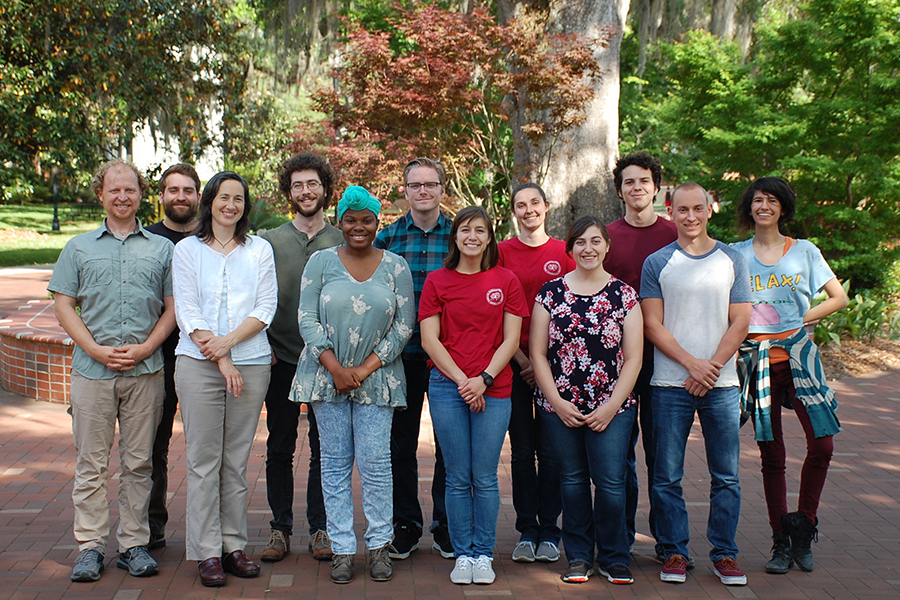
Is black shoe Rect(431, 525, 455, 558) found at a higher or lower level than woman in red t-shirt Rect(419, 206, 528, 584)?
lower

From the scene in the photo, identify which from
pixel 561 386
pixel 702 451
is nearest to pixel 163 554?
pixel 561 386

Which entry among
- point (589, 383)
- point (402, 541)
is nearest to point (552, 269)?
point (589, 383)

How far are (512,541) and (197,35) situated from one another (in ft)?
41.7

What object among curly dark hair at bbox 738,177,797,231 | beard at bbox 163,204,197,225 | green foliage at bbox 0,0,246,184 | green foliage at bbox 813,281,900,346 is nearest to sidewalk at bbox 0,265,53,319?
A: green foliage at bbox 0,0,246,184

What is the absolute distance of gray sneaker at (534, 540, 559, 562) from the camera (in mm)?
4391

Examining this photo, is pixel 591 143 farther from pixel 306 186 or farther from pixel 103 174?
pixel 103 174

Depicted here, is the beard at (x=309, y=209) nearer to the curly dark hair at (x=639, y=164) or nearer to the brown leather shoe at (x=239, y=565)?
the curly dark hair at (x=639, y=164)

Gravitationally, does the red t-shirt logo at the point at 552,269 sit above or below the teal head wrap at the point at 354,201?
below

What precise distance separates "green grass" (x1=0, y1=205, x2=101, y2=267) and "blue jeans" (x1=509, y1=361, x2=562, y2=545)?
17172 mm

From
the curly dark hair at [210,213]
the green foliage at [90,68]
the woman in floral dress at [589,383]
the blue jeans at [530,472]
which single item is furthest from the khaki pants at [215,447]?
the green foliage at [90,68]

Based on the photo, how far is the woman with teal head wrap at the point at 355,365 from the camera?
4043 mm

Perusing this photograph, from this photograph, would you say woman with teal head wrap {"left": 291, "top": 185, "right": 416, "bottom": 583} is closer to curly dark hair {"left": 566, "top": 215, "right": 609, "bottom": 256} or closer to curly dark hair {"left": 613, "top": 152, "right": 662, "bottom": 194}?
curly dark hair {"left": 566, "top": 215, "right": 609, "bottom": 256}

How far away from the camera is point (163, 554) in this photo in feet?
14.5

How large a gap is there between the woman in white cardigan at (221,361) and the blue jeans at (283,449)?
240 mm
